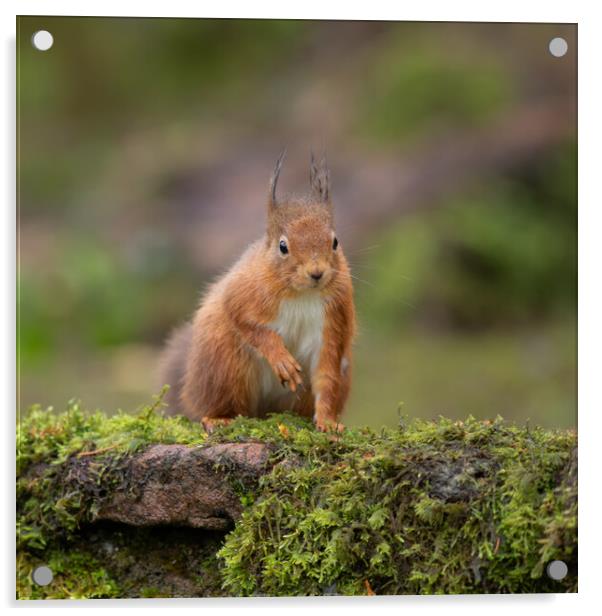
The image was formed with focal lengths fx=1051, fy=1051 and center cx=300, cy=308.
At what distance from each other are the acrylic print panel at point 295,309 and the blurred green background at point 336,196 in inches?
0.9

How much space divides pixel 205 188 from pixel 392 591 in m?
4.78

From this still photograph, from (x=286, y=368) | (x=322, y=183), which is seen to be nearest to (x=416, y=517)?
(x=286, y=368)

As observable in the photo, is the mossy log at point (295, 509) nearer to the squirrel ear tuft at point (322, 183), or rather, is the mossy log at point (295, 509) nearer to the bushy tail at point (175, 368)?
the bushy tail at point (175, 368)

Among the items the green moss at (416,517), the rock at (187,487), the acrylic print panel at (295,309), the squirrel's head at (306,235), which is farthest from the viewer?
the squirrel's head at (306,235)

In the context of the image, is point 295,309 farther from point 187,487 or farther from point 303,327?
point 187,487

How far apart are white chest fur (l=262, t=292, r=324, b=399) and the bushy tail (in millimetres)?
616

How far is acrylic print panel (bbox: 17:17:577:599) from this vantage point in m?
3.21

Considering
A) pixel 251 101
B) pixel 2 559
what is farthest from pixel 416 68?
pixel 2 559

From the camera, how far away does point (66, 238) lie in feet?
21.4

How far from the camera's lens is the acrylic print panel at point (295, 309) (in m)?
3.21

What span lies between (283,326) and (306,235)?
37cm

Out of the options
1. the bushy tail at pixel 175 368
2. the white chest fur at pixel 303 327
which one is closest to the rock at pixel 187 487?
the white chest fur at pixel 303 327

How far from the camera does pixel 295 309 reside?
3643 mm

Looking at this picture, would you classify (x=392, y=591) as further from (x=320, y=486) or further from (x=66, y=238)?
(x=66, y=238)
